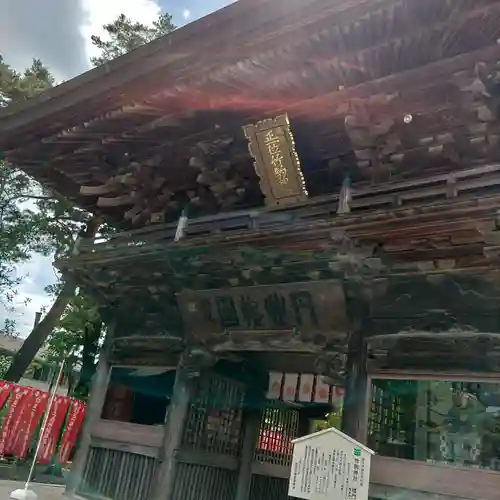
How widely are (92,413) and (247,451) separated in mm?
2284

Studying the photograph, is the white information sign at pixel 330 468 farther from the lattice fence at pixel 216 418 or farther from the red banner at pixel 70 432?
the red banner at pixel 70 432

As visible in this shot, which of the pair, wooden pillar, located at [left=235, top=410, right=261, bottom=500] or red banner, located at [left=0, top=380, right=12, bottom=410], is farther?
red banner, located at [left=0, top=380, right=12, bottom=410]

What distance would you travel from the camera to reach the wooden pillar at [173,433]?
225 inches

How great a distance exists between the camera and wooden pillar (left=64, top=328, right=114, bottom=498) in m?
6.56

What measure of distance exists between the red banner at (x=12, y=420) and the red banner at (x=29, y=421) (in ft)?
0.41

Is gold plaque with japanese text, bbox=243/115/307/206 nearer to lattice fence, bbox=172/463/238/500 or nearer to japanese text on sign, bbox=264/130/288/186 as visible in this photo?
japanese text on sign, bbox=264/130/288/186

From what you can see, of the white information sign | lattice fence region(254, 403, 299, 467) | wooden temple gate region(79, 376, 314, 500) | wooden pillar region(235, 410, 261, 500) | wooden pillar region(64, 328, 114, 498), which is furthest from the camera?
lattice fence region(254, 403, 299, 467)

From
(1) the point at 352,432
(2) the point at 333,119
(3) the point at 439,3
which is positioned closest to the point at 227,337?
(1) the point at 352,432

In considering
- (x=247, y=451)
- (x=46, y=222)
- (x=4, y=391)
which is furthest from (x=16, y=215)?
(x=247, y=451)

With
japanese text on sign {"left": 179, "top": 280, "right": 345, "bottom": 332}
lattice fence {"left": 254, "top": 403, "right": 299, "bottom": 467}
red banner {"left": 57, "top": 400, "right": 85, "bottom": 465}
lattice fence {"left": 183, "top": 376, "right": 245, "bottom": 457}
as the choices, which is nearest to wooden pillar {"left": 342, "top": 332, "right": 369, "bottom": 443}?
japanese text on sign {"left": 179, "top": 280, "right": 345, "bottom": 332}

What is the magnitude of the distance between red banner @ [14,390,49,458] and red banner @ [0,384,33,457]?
0.41 ft

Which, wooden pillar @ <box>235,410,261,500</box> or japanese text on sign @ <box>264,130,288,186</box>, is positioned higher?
japanese text on sign @ <box>264,130,288,186</box>

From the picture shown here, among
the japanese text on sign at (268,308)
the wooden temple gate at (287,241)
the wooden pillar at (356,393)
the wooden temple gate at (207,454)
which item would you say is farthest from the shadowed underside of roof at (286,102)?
the wooden temple gate at (207,454)

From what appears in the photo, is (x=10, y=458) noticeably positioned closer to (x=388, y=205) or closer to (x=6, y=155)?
(x=6, y=155)
